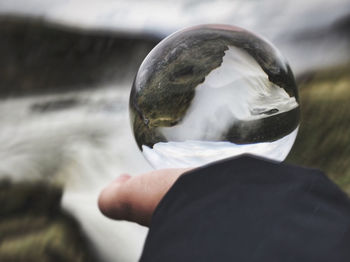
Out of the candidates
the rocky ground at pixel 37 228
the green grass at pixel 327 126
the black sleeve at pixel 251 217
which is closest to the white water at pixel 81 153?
the rocky ground at pixel 37 228

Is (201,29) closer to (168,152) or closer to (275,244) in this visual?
(168,152)

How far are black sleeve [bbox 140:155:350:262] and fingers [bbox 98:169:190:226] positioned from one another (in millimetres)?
204

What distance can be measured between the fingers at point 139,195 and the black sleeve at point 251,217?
204mm

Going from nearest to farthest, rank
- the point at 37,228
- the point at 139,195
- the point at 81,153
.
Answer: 1. the point at 139,195
2. the point at 37,228
3. the point at 81,153

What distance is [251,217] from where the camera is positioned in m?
0.33

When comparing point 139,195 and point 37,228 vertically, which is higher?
point 139,195

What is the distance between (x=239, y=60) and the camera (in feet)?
2.30

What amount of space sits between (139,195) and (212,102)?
0.20m

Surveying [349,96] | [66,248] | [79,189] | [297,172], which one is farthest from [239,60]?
[349,96]

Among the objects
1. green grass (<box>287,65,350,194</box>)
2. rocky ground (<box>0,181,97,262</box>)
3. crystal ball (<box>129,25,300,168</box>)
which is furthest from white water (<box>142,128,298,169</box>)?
green grass (<box>287,65,350,194</box>)

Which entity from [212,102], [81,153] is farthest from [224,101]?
[81,153]

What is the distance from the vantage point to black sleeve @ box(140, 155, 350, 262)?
303 millimetres

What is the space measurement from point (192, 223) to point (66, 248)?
124 centimetres

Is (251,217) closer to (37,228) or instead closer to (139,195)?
(139,195)
